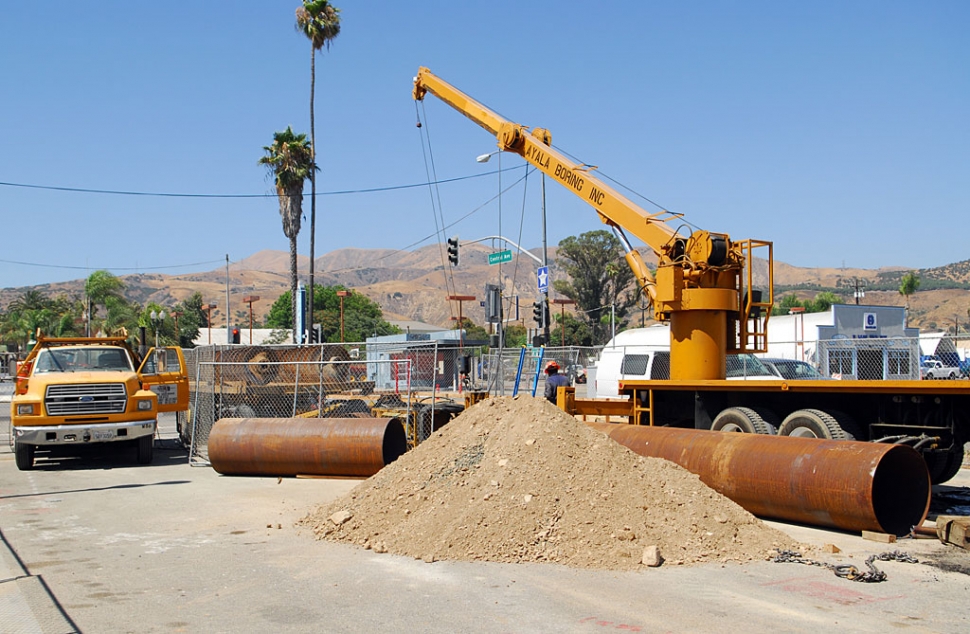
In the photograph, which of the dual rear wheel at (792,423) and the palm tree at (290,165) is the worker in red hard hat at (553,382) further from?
the palm tree at (290,165)

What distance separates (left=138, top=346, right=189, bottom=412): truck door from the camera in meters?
16.0

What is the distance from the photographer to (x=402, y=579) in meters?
7.36

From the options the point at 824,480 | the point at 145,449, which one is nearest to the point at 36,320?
the point at 145,449

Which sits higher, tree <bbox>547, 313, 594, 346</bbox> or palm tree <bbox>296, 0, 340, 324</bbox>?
→ palm tree <bbox>296, 0, 340, 324</bbox>

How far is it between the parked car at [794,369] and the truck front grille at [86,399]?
12.6 metres

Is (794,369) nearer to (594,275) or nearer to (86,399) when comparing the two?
(86,399)

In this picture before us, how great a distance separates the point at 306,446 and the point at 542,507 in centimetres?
593

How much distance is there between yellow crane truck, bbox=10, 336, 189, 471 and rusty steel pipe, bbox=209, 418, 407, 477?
2057 millimetres

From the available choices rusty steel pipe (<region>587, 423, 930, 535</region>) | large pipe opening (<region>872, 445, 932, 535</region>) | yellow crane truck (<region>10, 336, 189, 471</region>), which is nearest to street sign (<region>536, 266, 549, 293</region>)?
yellow crane truck (<region>10, 336, 189, 471</region>)

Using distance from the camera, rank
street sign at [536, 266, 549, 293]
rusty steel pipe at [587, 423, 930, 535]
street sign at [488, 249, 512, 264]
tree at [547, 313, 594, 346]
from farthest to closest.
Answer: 1. tree at [547, 313, 594, 346]
2. street sign at [536, 266, 549, 293]
3. street sign at [488, 249, 512, 264]
4. rusty steel pipe at [587, 423, 930, 535]

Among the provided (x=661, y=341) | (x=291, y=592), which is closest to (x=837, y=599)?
(x=291, y=592)

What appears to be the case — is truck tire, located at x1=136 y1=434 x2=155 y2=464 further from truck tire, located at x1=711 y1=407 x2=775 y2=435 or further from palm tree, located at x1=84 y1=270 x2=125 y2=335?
palm tree, located at x1=84 y1=270 x2=125 y2=335

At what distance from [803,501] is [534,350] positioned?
17333 millimetres

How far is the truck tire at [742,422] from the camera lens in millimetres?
12125
